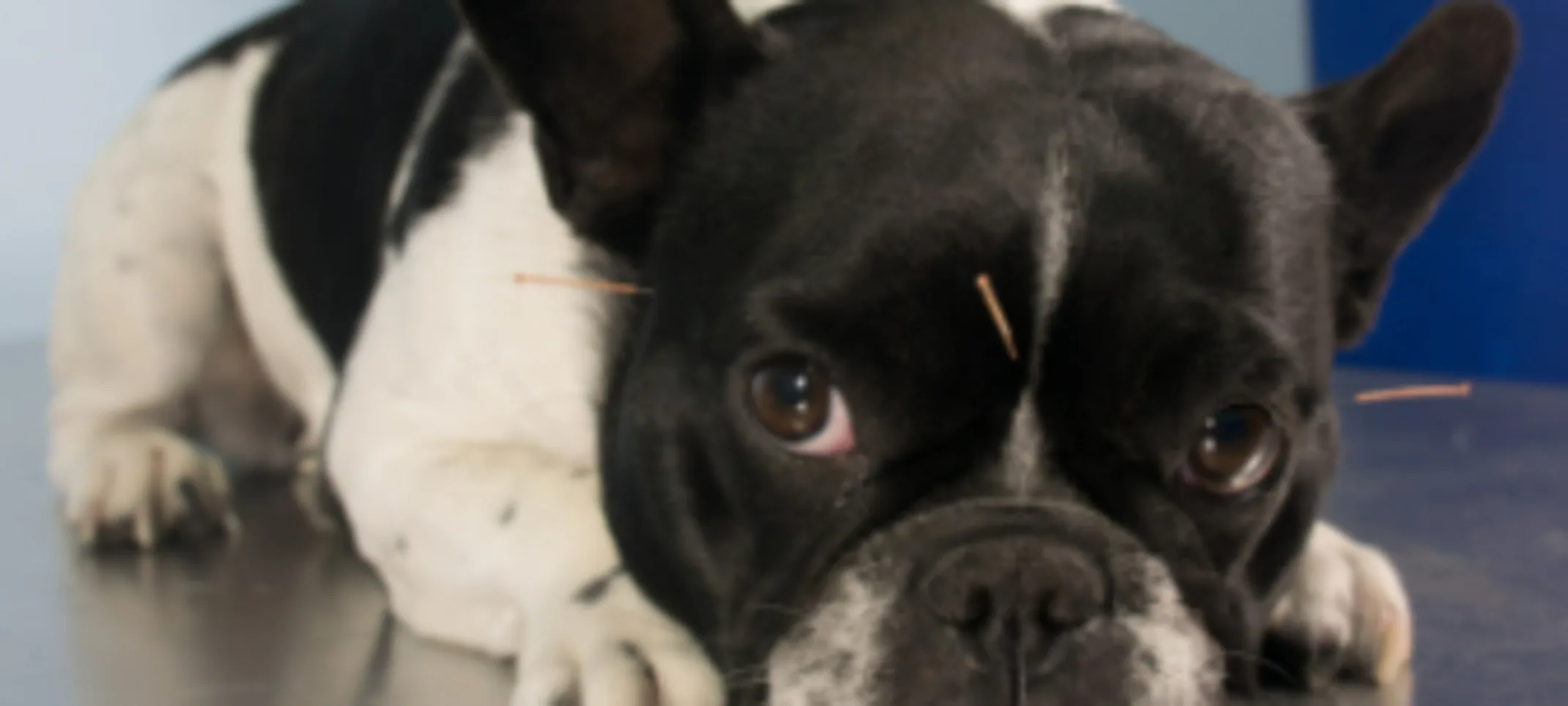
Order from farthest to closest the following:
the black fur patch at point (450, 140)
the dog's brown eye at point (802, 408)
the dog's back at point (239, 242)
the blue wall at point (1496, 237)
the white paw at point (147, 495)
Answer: the blue wall at point (1496, 237), the dog's back at point (239, 242), the white paw at point (147, 495), the black fur patch at point (450, 140), the dog's brown eye at point (802, 408)

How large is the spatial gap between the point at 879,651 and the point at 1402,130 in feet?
3.14

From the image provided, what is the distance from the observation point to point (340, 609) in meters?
2.11

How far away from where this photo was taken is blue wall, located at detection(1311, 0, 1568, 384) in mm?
3848

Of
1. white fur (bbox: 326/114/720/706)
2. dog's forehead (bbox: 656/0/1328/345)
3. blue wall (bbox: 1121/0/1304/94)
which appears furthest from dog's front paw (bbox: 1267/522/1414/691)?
blue wall (bbox: 1121/0/1304/94)

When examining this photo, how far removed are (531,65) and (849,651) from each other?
68 centimetres

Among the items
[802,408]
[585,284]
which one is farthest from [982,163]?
[585,284]

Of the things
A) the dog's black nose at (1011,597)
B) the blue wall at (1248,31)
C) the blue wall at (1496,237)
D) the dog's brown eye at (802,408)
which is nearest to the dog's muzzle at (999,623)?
the dog's black nose at (1011,597)

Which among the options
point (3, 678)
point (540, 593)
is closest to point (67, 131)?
point (3, 678)

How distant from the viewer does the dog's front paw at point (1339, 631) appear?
1.79 metres

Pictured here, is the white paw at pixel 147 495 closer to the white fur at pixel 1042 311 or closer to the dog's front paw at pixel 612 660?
the dog's front paw at pixel 612 660

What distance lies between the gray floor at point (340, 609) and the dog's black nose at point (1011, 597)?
500mm

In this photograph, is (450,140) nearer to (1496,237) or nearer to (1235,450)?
(1235,450)

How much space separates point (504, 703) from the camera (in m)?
1.69

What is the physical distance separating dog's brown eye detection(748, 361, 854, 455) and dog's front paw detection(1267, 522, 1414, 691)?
0.59m
